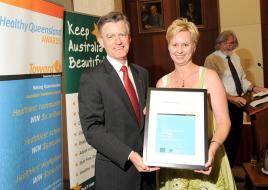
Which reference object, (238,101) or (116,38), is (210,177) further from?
(238,101)

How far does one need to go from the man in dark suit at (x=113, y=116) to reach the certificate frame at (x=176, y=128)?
10 cm

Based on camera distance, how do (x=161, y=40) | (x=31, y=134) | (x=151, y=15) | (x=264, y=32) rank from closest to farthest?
(x=31, y=134) → (x=264, y=32) → (x=151, y=15) → (x=161, y=40)

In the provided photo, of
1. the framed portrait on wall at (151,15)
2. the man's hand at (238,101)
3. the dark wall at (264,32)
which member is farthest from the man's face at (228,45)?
the framed portrait on wall at (151,15)

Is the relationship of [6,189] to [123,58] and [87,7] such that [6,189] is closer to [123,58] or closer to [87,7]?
[123,58]

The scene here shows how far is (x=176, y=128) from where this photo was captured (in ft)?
5.39

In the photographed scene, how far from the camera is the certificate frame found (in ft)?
5.27

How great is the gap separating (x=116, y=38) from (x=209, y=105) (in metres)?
0.60

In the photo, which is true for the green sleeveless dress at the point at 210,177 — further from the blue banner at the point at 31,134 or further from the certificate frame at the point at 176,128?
the blue banner at the point at 31,134

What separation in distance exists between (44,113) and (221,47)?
268 cm

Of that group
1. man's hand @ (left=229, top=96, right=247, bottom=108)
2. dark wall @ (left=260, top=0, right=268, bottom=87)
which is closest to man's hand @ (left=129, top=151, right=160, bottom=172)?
man's hand @ (left=229, top=96, right=247, bottom=108)

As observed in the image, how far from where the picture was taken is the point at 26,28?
1.85 meters

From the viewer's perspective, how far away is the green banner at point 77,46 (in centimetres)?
237

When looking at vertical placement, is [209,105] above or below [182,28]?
below

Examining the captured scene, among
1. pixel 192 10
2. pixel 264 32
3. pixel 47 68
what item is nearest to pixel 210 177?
pixel 47 68
